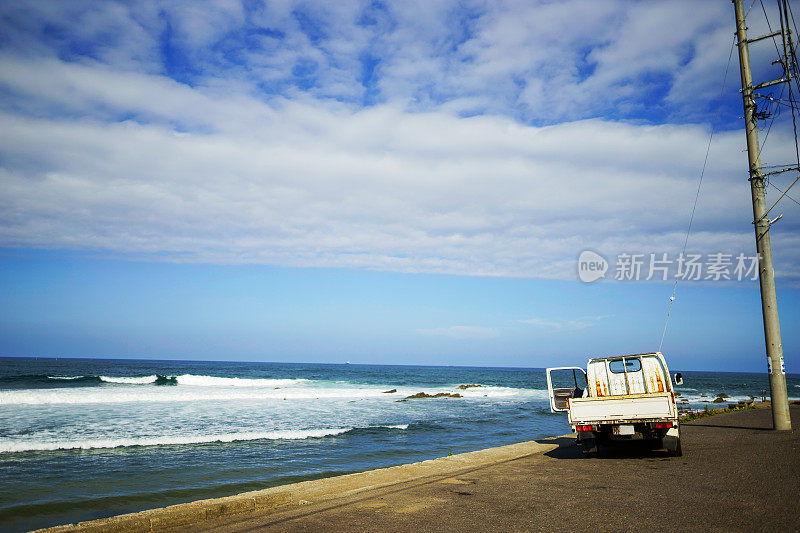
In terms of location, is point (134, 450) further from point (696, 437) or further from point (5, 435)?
point (696, 437)

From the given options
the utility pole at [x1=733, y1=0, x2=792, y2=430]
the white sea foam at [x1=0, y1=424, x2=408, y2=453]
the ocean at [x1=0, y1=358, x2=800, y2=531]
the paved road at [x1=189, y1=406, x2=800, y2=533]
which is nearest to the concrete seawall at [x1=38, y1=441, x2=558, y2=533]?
the paved road at [x1=189, y1=406, x2=800, y2=533]

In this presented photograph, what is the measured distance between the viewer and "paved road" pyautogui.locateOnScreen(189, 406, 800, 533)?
18.2 ft

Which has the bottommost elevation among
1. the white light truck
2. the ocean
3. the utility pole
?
the ocean

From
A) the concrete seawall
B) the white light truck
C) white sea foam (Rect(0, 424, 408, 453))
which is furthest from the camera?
white sea foam (Rect(0, 424, 408, 453))

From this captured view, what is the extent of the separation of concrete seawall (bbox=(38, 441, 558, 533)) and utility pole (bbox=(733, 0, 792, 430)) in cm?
788

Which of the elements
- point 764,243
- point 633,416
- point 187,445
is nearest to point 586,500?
point 633,416

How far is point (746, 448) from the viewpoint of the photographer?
10688 mm

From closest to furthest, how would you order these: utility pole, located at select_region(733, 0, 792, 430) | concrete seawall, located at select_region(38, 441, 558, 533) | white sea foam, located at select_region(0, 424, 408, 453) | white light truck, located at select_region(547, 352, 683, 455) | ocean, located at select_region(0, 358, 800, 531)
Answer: concrete seawall, located at select_region(38, 441, 558, 533), ocean, located at select_region(0, 358, 800, 531), white light truck, located at select_region(547, 352, 683, 455), utility pole, located at select_region(733, 0, 792, 430), white sea foam, located at select_region(0, 424, 408, 453)

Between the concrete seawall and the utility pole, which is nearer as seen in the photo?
the concrete seawall

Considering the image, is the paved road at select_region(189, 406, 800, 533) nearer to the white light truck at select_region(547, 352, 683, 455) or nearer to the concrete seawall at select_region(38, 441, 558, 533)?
the concrete seawall at select_region(38, 441, 558, 533)

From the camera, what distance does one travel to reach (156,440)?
50.9 ft

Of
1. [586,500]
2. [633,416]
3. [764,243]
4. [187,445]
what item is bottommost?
[187,445]

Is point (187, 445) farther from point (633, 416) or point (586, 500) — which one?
point (633, 416)

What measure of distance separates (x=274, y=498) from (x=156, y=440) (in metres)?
10.9
